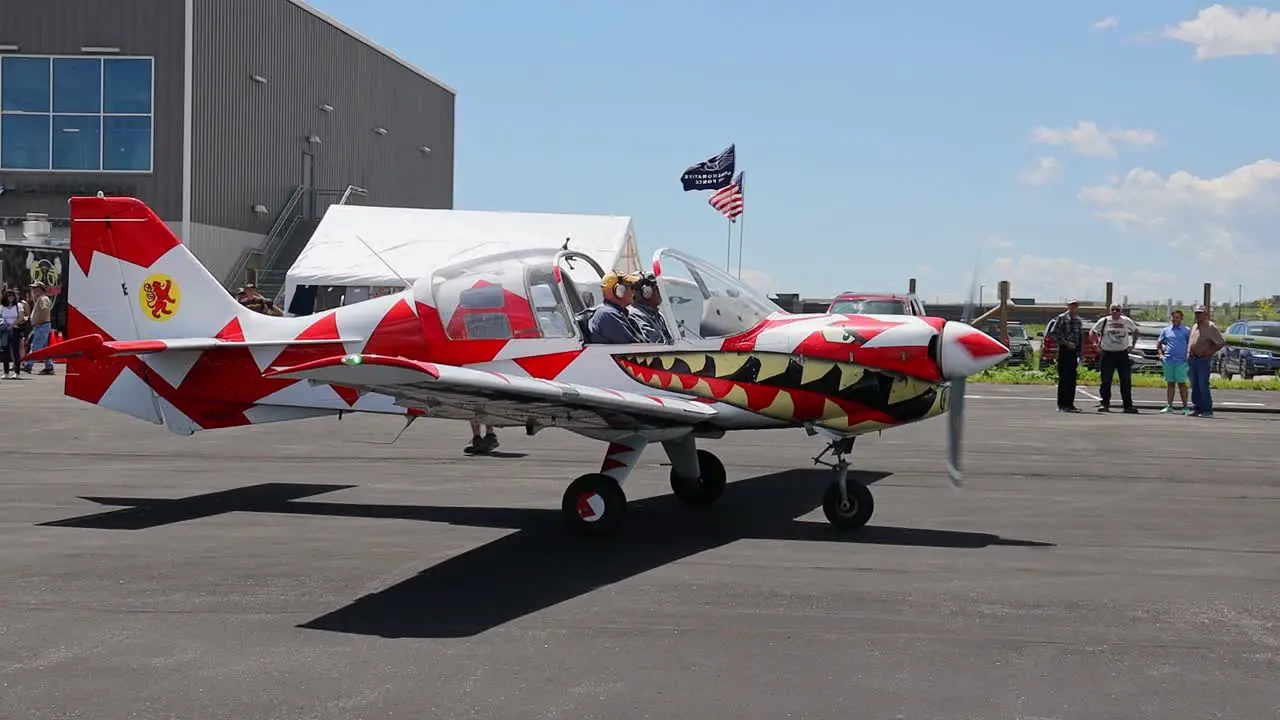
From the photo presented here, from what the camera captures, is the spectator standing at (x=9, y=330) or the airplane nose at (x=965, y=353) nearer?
the airplane nose at (x=965, y=353)

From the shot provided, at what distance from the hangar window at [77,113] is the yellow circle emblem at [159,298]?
3098 centimetres

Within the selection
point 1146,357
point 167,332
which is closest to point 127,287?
point 167,332

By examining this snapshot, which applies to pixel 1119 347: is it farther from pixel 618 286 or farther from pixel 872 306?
pixel 618 286

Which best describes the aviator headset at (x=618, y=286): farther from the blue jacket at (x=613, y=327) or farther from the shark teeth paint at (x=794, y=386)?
the shark teeth paint at (x=794, y=386)

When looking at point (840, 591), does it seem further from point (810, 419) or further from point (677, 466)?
point (677, 466)

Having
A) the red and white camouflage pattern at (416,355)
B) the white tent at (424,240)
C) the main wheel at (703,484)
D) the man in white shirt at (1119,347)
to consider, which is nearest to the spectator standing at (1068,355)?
the man in white shirt at (1119,347)

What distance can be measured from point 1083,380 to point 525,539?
23.0 m

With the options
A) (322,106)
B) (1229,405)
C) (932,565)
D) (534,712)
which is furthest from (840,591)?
(322,106)

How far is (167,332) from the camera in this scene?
35.1 ft

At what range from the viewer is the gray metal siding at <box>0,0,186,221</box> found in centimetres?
3909

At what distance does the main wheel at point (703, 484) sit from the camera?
10.5 metres

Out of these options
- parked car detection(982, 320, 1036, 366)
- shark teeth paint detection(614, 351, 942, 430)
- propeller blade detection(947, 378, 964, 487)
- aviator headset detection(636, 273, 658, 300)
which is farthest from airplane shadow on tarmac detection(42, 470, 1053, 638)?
parked car detection(982, 320, 1036, 366)

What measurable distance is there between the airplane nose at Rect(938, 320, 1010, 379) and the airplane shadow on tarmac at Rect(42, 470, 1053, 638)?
3.93 ft

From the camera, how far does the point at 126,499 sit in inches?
420
